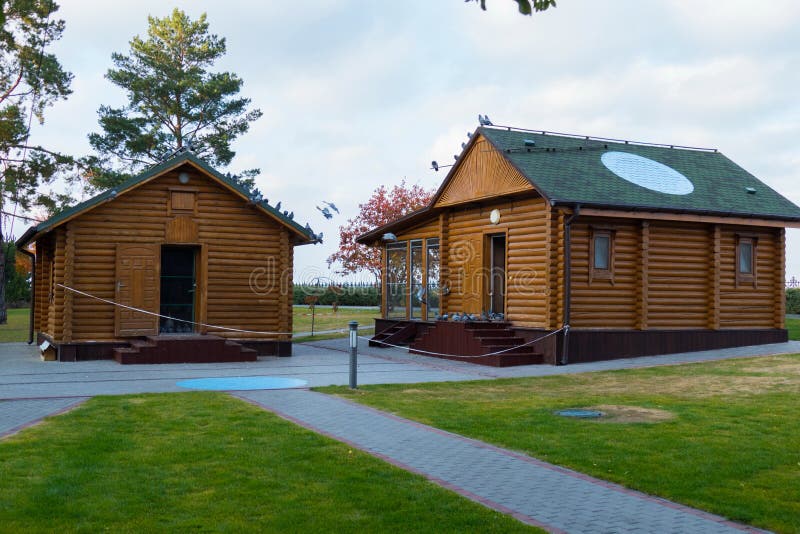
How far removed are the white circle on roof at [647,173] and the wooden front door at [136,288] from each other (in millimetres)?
11653

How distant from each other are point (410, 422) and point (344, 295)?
41302mm

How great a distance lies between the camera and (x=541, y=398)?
41.8 ft

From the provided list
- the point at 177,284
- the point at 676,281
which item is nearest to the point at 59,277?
the point at 177,284

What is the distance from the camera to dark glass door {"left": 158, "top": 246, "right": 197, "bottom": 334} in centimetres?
2112

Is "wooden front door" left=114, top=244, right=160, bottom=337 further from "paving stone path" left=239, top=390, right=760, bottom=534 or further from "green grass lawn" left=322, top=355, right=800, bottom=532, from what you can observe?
"paving stone path" left=239, top=390, right=760, bottom=534

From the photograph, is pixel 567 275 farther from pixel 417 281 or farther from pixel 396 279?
pixel 396 279

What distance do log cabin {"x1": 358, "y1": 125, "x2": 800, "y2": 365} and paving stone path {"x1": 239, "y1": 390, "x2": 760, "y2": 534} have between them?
8.54 meters

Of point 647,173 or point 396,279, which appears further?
point 396,279

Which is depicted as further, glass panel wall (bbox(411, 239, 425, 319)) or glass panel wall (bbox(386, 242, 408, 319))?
glass panel wall (bbox(386, 242, 408, 319))

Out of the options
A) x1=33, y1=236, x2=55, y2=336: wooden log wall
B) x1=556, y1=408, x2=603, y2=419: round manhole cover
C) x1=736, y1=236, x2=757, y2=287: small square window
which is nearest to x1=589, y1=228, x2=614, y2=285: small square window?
x1=736, y1=236, x2=757, y2=287: small square window

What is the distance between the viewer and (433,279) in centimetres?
2305

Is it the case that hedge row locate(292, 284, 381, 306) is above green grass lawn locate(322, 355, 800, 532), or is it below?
above

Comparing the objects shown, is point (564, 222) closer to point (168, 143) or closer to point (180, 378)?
point (180, 378)

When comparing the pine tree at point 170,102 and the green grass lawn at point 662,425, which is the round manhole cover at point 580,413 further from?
the pine tree at point 170,102
